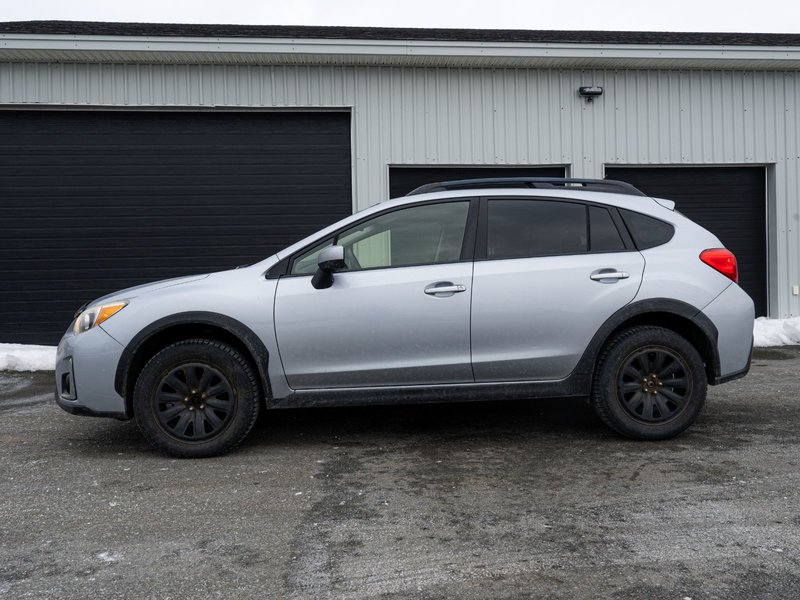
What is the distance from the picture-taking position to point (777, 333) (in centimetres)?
1060

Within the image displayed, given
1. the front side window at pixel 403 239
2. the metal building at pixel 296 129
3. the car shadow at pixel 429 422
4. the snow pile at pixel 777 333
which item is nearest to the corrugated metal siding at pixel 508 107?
the metal building at pixel 296 129

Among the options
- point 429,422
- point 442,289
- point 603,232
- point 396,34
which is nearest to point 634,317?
point 603,232

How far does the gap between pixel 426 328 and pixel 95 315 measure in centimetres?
211

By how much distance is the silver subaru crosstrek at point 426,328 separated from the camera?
4754 millimetres

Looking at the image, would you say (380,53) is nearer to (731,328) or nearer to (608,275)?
(608,275)

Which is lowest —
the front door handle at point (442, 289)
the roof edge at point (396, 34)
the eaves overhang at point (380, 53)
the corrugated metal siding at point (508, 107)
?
the front door handle at point (442, 289)

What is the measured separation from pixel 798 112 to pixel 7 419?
11461 mm

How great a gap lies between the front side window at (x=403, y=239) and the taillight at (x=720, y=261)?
1610 mm

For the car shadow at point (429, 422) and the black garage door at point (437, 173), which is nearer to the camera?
the car shadow at point (429, 422)

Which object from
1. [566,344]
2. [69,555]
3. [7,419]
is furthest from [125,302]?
[566,344]

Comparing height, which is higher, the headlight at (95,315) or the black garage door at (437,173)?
the black garage door at (437,173)

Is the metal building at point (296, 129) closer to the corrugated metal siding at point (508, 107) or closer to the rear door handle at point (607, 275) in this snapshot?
the corrugated metal siding at point (508, 107)

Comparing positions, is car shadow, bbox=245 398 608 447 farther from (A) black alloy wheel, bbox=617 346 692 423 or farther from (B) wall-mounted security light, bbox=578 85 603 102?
(B) wall-mounted security light, bbox=578 85 603 102

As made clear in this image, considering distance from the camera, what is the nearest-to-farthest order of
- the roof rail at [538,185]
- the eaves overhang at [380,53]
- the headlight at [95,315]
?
the headlight at [95,315]
the roof rail at [538,185]
the eaves overhang at [380,53]
